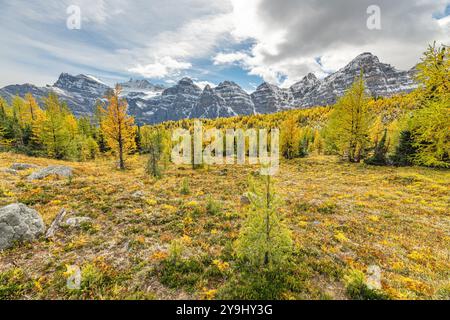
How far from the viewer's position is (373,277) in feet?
23.7

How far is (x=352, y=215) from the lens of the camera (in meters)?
13.7

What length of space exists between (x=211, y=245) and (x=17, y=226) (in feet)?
29.3

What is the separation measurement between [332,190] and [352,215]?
6724mm

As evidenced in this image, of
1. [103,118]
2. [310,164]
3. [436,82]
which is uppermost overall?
[103,118]

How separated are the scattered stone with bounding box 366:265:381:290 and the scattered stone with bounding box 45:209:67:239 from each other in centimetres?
1375

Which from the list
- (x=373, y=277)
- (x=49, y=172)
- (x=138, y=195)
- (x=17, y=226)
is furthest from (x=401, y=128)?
(x=49, y=172)

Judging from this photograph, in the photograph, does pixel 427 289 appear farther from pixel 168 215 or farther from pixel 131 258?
pixel 168 215

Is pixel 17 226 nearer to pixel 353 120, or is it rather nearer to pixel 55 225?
pixel 55 225

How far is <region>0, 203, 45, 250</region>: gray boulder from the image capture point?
8414 mm

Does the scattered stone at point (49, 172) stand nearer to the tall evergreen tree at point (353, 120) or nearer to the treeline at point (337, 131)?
the treeline at point (337, 131)

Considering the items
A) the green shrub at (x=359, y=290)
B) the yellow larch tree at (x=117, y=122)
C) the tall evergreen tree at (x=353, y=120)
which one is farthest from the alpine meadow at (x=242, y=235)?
the tall evergreen tree at (x=353, y=120)

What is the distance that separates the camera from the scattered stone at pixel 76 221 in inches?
418

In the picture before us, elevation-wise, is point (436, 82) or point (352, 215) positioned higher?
point (436, 82)
